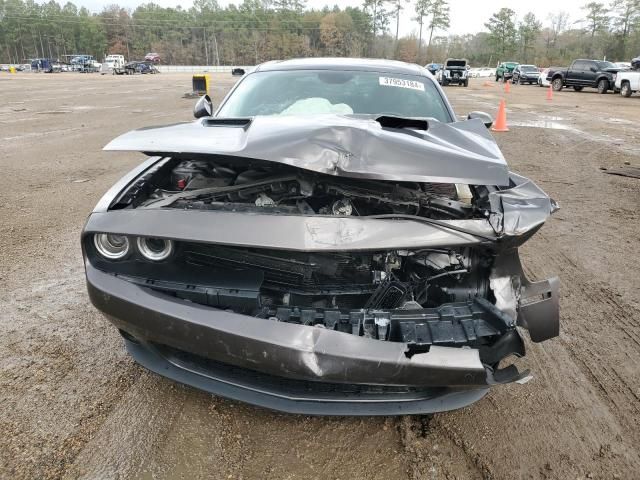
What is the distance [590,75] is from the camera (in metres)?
24.0

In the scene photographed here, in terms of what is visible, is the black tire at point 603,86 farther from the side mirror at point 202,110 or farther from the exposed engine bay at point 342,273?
the exposed engine bay at point 342,273

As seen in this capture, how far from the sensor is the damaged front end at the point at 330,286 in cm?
173

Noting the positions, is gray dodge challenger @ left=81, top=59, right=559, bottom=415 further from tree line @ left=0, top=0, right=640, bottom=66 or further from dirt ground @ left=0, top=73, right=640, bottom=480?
tree line @ left=0, top=0, right=640, bottom=66

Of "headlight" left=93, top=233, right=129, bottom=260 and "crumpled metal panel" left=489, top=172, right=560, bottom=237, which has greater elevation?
"crumpled metal panel" left=489, top=172, right=560, bottom=237

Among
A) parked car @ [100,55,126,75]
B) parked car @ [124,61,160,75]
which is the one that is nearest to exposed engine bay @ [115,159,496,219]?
parked car @ [100,55,126,75]

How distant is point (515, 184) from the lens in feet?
7.73

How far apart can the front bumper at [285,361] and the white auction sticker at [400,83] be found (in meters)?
2.53

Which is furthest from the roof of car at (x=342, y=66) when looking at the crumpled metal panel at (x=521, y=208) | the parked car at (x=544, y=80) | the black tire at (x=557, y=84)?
the parked car at (x=544, y=80)

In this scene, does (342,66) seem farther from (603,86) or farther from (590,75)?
(590,75)

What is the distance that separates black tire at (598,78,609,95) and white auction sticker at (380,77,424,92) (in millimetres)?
24686

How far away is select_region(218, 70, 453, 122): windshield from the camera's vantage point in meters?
3.44

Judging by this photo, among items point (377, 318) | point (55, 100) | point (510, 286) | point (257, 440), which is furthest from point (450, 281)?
point (55, 100)

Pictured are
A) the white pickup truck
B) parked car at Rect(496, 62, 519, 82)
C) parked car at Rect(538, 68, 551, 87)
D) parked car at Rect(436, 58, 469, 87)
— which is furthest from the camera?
parked car at Rect(496, 62, 519, 82)

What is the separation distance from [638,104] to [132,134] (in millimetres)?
21221
